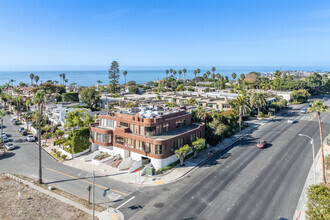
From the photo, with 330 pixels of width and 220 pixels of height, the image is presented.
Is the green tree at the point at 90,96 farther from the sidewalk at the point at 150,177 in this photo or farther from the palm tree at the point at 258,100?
the palm tree at the point at 258,100

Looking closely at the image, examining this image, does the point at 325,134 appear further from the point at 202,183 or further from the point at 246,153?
the point at 202,183

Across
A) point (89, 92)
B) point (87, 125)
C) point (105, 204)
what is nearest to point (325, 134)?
point (105, 204)

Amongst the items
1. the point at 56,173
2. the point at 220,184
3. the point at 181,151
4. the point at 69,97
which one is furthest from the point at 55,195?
the point at 69,97

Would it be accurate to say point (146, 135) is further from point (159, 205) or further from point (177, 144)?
point (159, 205)

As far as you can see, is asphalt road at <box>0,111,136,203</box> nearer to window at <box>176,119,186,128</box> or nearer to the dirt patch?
the dirt patch

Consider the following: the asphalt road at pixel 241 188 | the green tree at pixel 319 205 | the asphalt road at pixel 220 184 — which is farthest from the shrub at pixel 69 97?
the green tree at pixel 319 205
